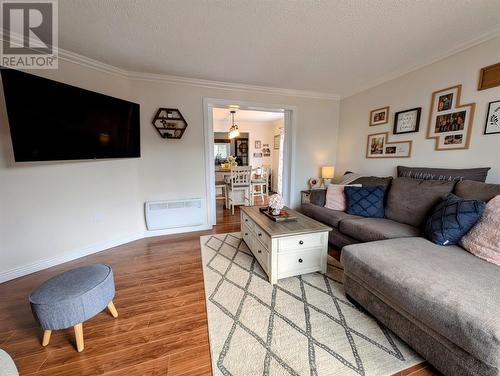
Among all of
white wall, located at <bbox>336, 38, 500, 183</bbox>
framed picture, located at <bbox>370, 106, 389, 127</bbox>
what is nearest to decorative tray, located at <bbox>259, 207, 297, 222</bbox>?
white wall, located at <bbox>336, 38, 500, 183</bbox>

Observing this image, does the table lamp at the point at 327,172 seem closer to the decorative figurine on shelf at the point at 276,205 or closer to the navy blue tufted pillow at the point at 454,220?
the decorative figurine on shelf at the point at 276,205

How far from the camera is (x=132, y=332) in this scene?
4.61 ft

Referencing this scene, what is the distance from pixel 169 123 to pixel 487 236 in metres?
3.57

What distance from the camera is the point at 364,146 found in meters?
3.33

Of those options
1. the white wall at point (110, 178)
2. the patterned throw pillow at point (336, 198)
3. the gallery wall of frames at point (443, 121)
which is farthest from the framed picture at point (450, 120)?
the white wall at point (110, 178)

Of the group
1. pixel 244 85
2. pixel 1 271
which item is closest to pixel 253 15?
pixel 244 85

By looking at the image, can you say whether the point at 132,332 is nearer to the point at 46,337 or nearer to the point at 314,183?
the point at 46,337

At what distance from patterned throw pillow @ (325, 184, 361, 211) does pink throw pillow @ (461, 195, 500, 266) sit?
4.22ft

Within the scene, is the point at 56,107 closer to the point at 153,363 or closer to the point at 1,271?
the point at 1,271

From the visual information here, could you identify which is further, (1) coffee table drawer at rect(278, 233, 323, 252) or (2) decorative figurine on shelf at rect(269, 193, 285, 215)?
(2) decorative figurine on shelf at rect(269, 193, 285, 215)

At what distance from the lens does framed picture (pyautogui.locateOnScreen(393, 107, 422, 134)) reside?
8.30 ft

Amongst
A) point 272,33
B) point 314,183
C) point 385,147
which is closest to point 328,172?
point 314,183

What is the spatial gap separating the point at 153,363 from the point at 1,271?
1.99 metres

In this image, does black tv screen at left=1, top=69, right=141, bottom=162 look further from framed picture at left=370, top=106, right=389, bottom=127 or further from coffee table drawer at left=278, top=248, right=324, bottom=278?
framed picture at left=370, top=106, right=389, bottom=127
